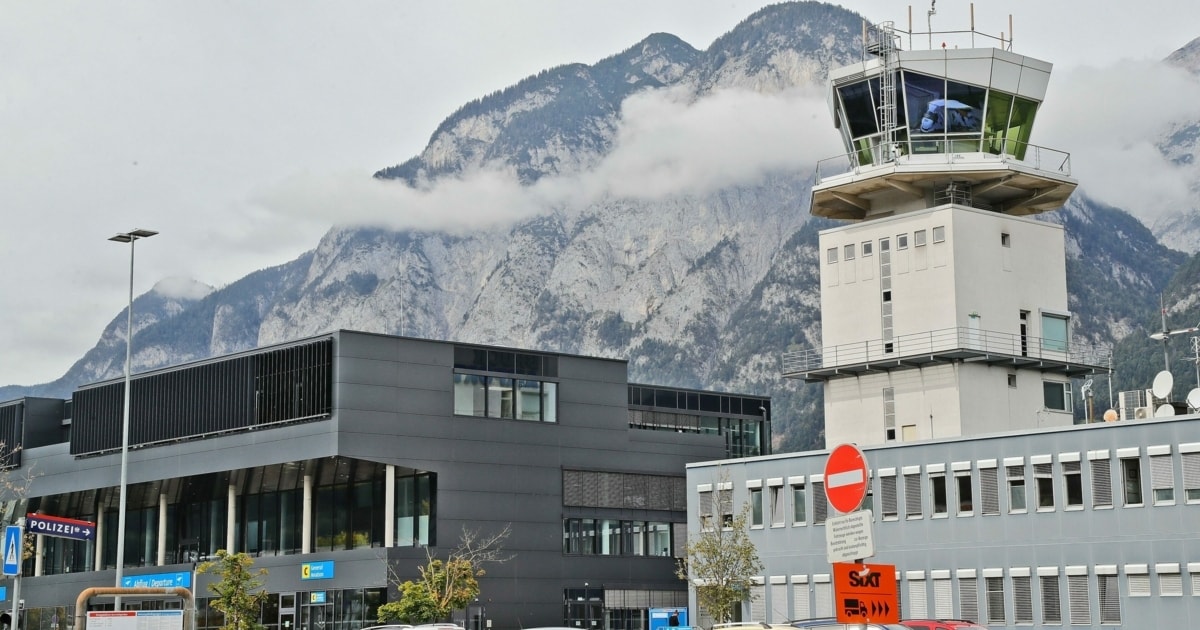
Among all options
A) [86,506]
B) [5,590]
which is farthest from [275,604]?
[5,590]

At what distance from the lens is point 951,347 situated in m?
68.7

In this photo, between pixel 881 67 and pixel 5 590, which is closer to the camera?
pixel 881 67

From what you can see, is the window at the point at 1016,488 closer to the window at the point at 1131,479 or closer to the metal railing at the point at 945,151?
the window at the point at 1131,479

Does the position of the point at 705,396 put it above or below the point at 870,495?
above

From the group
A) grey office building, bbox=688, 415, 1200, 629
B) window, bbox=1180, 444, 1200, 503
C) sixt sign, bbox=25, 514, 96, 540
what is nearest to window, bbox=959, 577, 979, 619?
grey office building, bbox=688, 415, 1200, 629

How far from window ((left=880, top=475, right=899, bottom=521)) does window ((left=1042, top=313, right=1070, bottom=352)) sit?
14548 millimetres

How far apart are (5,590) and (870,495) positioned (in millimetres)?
64088

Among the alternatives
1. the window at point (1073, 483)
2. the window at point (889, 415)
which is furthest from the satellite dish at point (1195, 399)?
the window at point (889, 415)

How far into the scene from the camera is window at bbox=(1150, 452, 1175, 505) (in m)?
53.6

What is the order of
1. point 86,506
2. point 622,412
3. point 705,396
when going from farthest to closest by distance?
point 705,396 → point 86,506 → point 622,412

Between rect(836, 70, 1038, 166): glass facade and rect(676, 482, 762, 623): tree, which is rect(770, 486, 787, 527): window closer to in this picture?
rect(676, 482, 762, 623): tree

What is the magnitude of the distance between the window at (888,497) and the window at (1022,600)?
→ 246 inches

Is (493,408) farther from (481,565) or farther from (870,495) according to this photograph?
(870,495)

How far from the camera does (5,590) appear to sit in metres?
98.7
